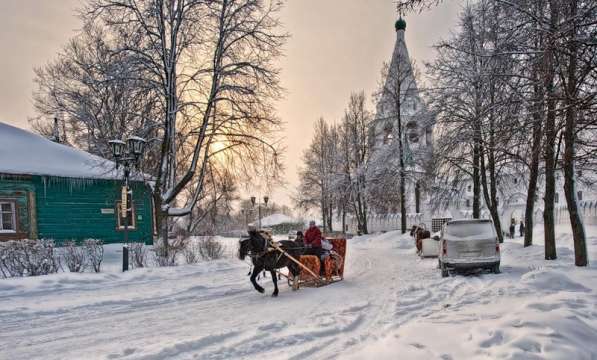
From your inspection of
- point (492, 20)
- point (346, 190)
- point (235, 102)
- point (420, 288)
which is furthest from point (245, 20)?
point (346, 190)

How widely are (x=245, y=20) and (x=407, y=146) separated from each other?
1739 centimetres

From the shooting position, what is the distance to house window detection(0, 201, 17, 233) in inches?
Result: 728

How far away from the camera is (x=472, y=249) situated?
A: 490 inches

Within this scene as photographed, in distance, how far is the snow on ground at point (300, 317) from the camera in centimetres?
512

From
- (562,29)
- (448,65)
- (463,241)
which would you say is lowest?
(463,241)

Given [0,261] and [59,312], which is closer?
[59,312]

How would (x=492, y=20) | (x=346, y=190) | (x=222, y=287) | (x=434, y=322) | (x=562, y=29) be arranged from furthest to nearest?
(x=346, y=190)
(x=222, y=287)
(x=492, y=20)
(x=562, y=29)
(x=434, y=322)

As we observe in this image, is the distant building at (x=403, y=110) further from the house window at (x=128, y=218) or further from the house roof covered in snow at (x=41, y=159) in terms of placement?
the house roof covered in snow at (x=41, y=159)

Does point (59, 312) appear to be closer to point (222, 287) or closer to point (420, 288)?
point (222, 287)

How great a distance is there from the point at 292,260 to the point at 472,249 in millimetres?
5833

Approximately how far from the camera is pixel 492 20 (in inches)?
416

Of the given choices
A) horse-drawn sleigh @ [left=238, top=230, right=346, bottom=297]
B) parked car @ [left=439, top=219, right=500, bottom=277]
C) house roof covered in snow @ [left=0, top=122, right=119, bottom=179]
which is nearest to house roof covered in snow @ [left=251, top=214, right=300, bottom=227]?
house roof covered in snow @ [left=0, top=122, right=119, bottom=179]

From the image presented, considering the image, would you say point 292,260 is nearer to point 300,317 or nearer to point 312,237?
point 312,237

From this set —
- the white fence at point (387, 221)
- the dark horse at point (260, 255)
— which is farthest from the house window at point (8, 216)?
the white fence at point (387, 221)
